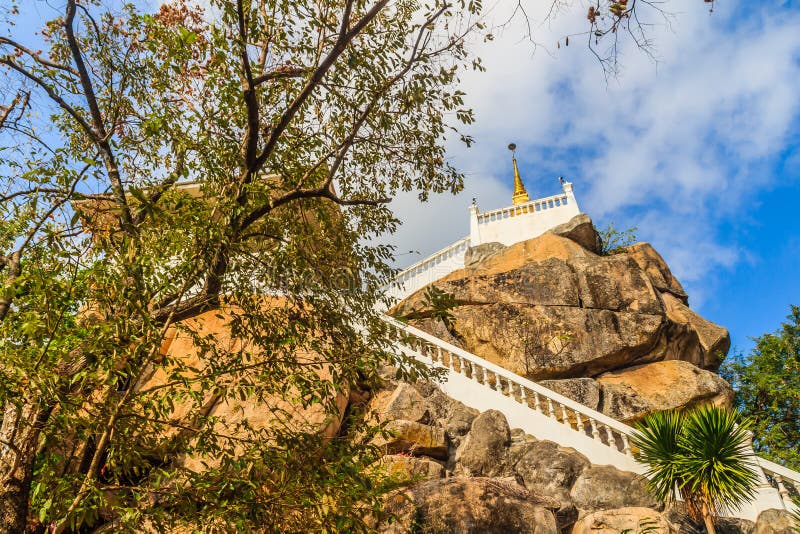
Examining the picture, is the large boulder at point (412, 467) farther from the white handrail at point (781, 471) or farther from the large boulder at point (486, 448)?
the white handrail at point (781, 471)

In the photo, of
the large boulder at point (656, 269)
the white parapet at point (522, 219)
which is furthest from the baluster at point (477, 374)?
the white parapet at point (522, 219)

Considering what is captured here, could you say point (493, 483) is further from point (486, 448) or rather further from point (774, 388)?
point (774, 388)

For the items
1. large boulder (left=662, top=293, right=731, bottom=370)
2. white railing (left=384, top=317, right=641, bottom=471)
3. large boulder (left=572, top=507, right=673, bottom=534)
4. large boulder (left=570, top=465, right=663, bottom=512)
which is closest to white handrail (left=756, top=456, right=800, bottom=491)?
white railing (left=384, top=317, right=641, bottom=471)

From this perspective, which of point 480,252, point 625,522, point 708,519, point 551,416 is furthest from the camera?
point 480,252

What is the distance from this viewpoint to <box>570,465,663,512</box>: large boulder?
31.8 ft

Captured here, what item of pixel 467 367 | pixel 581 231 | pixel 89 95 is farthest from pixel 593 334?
pixel 89 95

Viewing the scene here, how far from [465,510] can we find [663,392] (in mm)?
9507

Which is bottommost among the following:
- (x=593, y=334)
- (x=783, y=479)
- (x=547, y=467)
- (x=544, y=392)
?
(x=783, y=479)

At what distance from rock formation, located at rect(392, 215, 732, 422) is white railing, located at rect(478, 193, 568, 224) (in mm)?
5582

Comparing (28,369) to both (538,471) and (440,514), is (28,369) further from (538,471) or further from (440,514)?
(538,471)

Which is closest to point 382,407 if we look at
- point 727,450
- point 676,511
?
point 676,511

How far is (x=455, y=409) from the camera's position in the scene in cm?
1212

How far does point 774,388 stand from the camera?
60.3 feet

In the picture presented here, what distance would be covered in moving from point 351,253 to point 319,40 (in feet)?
10.2
